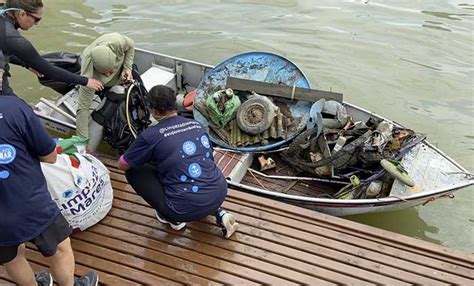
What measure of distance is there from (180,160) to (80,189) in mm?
923

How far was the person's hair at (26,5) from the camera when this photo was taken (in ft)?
12.4

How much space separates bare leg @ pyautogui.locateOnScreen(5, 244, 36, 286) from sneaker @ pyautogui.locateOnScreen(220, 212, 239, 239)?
1686mm

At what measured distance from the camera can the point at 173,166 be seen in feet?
13.1

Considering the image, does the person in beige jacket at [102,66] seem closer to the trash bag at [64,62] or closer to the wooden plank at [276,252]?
the trash bag at [64,62]

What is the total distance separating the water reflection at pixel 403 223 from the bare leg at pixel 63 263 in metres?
3.65

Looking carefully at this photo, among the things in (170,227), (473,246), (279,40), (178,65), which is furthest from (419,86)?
(170,227)

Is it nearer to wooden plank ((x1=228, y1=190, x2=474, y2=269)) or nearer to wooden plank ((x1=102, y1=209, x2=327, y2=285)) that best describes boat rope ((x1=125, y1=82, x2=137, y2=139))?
wooden plank ((x1=102, y1=209, x2=327, y2=285))

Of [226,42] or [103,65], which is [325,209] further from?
[226,42]

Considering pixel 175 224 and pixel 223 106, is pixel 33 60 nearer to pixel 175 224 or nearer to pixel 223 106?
pixel 175 224

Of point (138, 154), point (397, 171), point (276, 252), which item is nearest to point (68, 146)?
point (138, 154)

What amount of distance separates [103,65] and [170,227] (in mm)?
1926

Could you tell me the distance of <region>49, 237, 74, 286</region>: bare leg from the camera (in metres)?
3.37

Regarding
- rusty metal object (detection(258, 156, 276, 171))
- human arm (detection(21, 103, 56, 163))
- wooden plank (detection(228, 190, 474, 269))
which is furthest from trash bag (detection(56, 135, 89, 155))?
rusty metal object (detection(258, 156, 276, 171))

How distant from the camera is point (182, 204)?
4.05 meters
